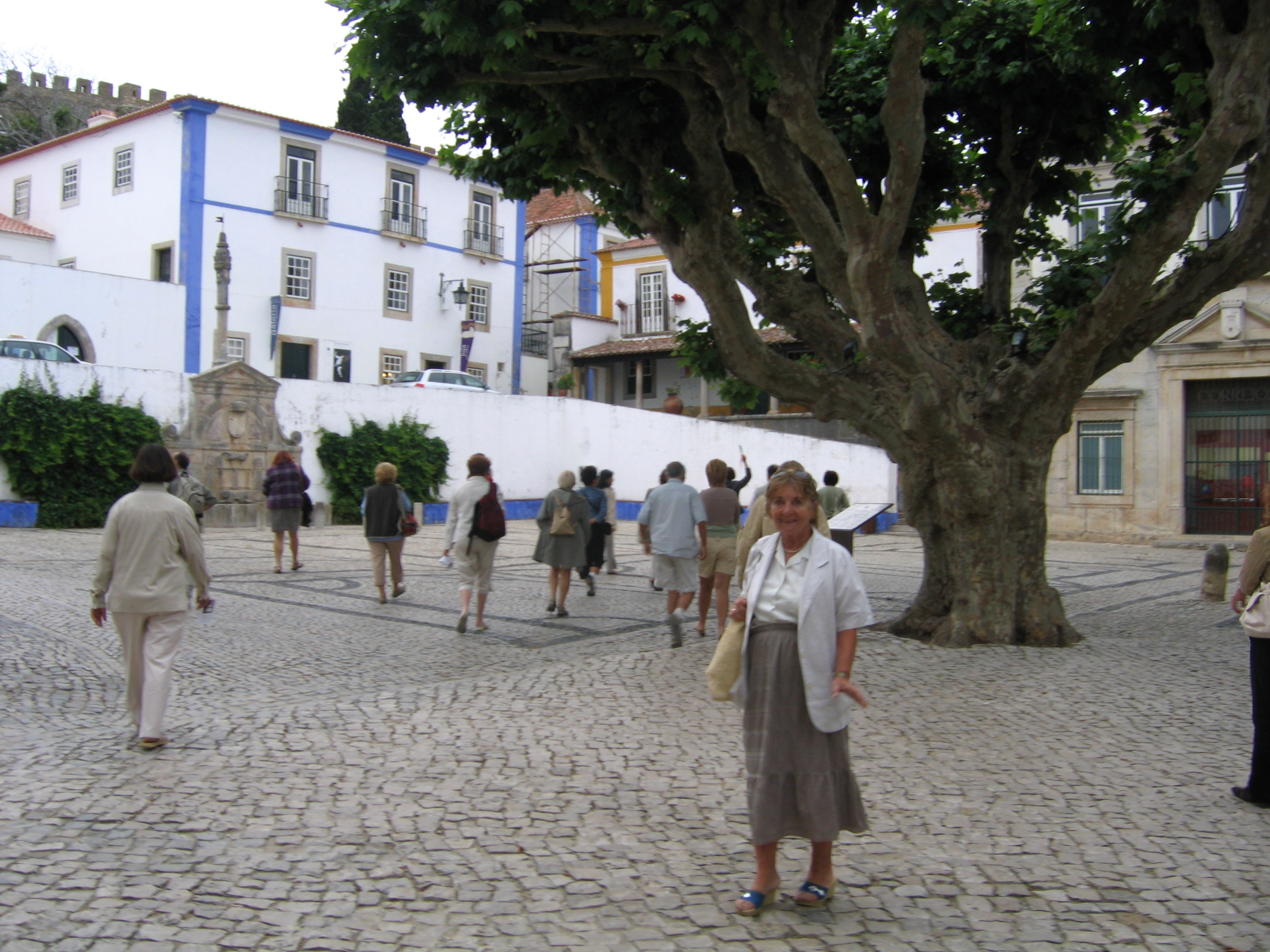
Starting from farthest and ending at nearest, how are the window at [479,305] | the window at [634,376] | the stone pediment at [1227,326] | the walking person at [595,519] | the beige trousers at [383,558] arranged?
the window at [634,376] → the window at [479,305] → the stone pediment at [1227,326] → the walking person at [595,519] → the beige trousers at [383,558]

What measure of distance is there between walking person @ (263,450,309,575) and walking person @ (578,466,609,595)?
3701 mm

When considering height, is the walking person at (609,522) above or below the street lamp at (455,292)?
below

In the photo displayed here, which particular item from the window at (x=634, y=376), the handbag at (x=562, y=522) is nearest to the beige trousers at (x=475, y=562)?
the handbag at (x=562, y=522)

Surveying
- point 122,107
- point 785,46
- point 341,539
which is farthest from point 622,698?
point 122,107

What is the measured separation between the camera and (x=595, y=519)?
13.9 metres

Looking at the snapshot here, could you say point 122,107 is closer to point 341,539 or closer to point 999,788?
point 341,539

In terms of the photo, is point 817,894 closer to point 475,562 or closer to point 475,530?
point 475,530

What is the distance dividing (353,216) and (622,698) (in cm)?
2858

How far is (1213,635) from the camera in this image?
34.5 feet

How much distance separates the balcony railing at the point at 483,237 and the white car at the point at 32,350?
48.9 feet

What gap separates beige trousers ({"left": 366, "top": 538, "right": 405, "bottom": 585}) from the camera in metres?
11.9

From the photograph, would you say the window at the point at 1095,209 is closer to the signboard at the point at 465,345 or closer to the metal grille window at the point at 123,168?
the signboard at the point at 465,345

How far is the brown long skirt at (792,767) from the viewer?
3.82 m

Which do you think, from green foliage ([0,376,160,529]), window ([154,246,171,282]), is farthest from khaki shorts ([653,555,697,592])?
window ([154,246,171,282])
